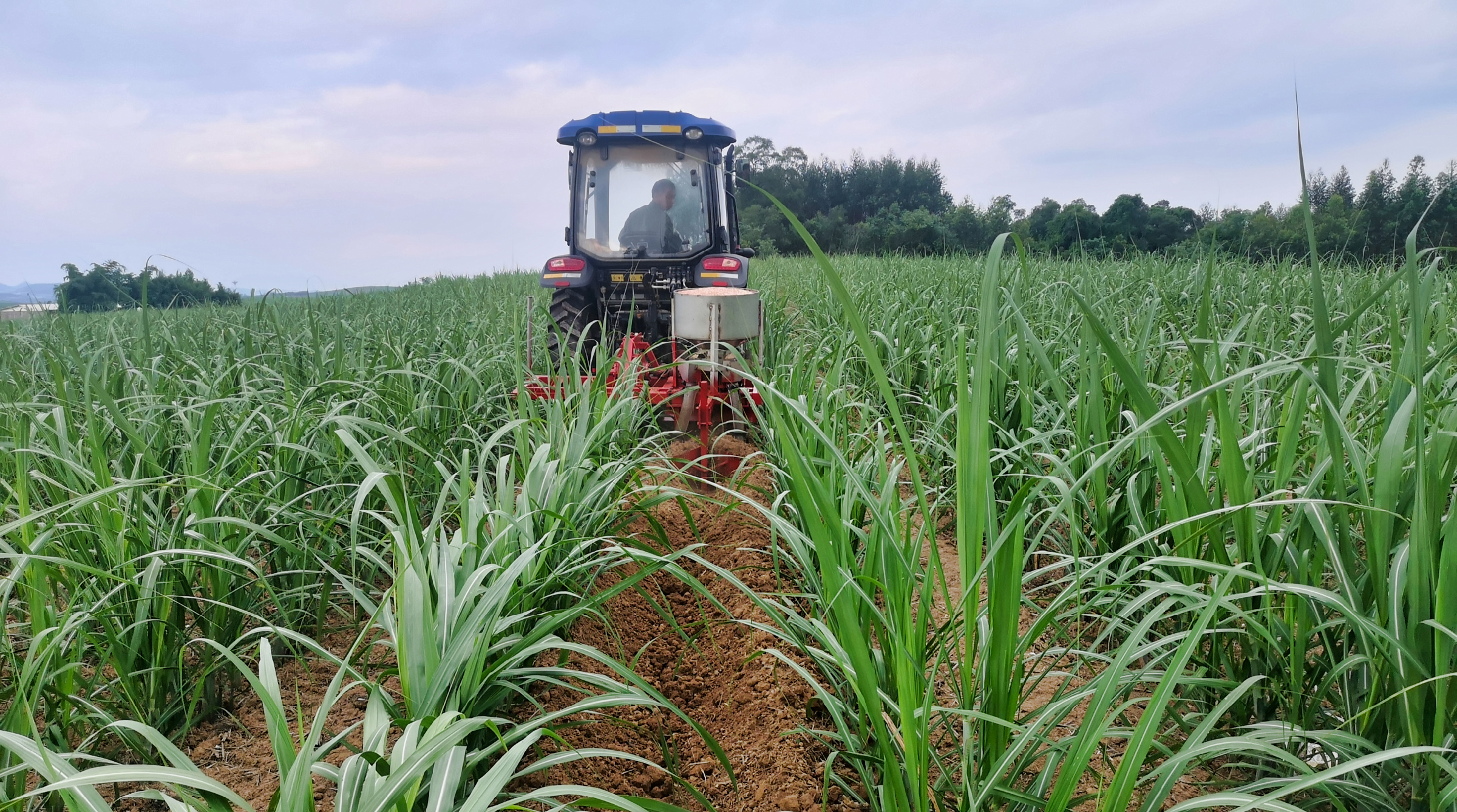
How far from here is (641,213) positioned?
574 cm

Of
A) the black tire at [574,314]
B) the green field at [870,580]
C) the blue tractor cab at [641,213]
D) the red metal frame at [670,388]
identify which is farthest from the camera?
the blue tractor cab at [641,213]

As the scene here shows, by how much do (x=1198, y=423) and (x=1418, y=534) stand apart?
0.47m

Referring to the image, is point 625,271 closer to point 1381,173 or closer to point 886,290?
point 886,290

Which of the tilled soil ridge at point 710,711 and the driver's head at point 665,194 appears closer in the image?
the tilled soil ridge at point 710,711

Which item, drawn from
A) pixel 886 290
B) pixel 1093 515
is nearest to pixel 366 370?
pixel 1093 515

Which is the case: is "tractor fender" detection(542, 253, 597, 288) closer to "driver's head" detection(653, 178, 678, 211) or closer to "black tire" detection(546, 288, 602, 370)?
"black tire" detection(546, 288, 602, 370)

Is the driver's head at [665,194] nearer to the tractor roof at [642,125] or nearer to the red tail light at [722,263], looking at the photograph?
the tractor roof at [642,125]

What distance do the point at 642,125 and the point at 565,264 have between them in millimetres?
1153

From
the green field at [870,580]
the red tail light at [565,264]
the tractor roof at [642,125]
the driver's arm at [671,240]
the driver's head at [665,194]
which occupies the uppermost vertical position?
the tractor roof at [642,125]

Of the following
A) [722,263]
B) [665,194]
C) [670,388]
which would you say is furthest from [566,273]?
[670,388]

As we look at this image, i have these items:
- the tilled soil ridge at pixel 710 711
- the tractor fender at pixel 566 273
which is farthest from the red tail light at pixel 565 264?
the tilled soil ridge at pixel 710 711

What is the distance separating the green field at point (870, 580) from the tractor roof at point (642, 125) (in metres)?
2.92

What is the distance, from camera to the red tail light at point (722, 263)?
521 cm

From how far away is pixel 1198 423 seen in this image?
1.59 m
